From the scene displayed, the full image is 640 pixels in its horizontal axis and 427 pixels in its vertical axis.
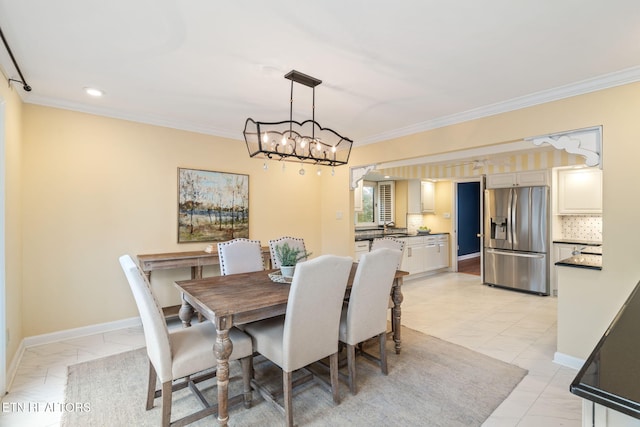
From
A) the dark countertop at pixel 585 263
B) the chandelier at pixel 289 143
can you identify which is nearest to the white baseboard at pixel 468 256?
the dark countertop at pixel 585 263

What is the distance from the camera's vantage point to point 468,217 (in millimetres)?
8438

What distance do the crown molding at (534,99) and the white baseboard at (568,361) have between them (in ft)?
7.41

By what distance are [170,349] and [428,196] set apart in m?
6.24

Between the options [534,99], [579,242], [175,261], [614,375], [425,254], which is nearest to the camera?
[614,375]

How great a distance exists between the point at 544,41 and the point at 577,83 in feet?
3.02

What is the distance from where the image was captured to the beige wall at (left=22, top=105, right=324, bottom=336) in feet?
10.4

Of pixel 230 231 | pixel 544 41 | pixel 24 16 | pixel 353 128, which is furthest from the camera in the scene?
pixel 230 231

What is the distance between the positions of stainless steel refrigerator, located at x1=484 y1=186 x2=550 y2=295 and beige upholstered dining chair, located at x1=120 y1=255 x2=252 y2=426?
4898 millimetres

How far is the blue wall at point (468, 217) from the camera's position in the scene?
26.5ft

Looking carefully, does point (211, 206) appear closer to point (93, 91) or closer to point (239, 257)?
point (239, 257)

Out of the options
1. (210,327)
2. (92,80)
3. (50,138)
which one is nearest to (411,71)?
(210,327)

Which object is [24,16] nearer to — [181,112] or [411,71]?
[181,112]

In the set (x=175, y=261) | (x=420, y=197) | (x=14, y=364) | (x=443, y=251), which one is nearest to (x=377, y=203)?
(x=420, y=197)

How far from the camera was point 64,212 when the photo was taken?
329 cm
